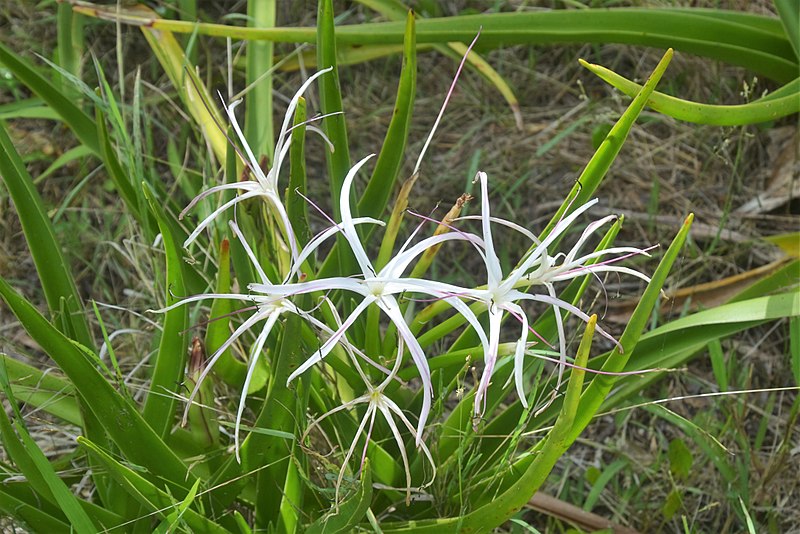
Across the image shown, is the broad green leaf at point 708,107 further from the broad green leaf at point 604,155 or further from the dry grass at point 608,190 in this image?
the dry grass at point 608,190

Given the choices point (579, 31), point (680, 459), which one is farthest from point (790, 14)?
point (680, 459)

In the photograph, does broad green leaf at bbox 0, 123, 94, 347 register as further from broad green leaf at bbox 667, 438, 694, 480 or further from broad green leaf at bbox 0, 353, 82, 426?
broad green leaf at bbox 667, 438, 694, 480

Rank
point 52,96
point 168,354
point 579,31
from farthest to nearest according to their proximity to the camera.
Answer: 1. point 579,31
2. point 52,96
3. point 168,354

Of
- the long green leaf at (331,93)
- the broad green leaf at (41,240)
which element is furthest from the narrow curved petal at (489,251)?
the broad green leaf at (41,240)

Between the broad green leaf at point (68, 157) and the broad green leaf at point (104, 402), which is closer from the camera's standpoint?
the broad green leaf at point (104, 402)

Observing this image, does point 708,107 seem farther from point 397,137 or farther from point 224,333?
point 224,333

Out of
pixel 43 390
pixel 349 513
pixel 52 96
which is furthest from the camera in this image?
pixel 52 96

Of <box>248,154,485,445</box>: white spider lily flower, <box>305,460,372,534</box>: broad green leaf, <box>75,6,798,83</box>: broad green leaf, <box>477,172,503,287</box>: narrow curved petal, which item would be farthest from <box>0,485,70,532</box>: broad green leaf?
<box>75,6,798,83</box>: broad green leaf
